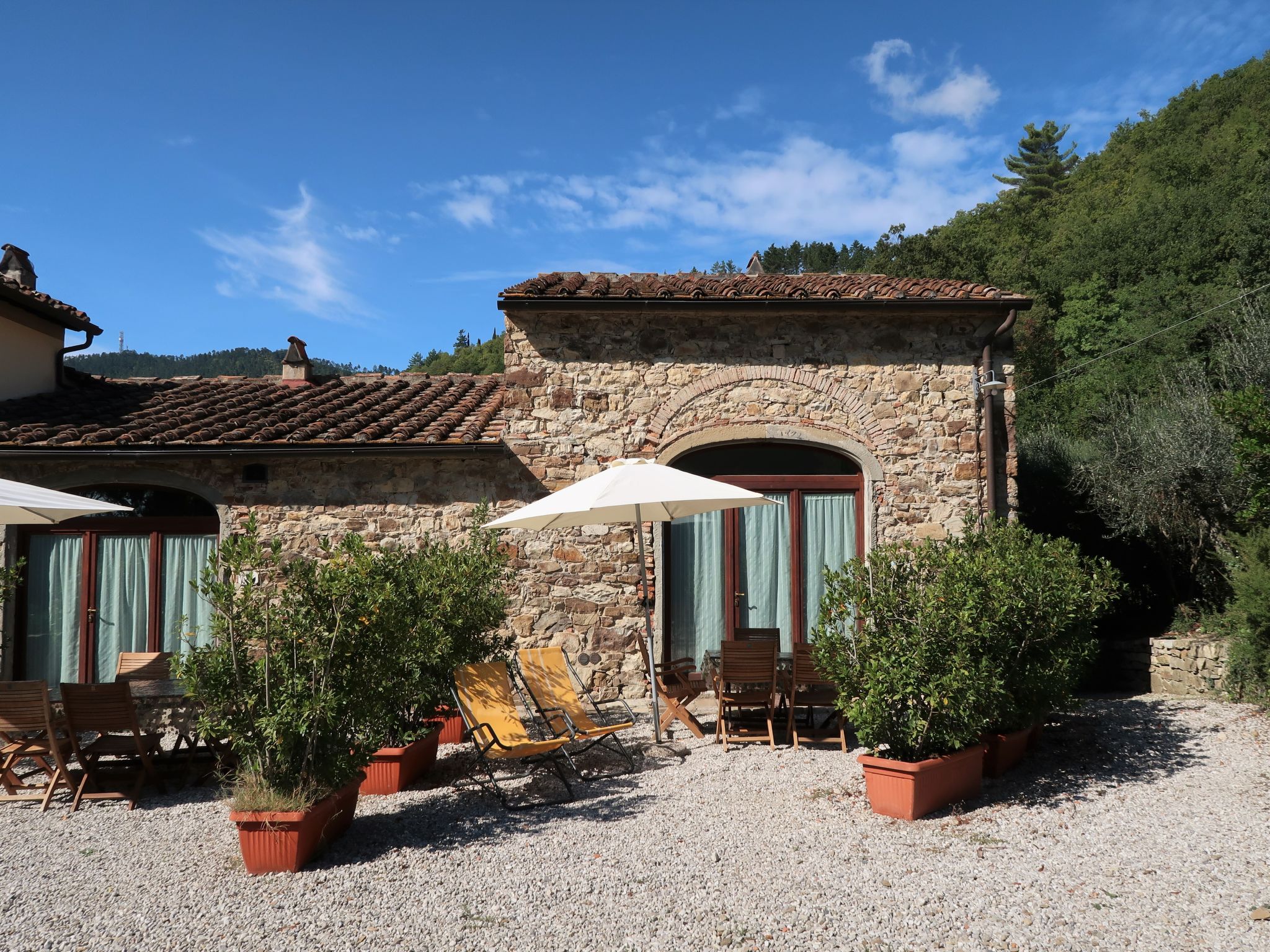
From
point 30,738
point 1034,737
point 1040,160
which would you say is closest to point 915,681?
point 1034,737

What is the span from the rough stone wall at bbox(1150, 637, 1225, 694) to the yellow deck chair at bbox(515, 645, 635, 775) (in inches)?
249

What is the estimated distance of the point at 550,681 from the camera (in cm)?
616

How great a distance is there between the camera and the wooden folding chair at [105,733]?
4.98 m

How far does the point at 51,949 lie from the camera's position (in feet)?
10.5

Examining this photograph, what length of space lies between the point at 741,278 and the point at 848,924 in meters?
7.22

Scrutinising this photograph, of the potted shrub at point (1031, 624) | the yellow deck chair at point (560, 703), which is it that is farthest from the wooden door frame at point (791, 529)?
the potted shrub at point (1031, 624)

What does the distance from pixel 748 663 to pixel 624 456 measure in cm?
284

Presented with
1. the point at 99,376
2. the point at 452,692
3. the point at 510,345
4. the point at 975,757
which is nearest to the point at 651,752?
the point at 452,692

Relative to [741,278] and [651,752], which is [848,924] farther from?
[741,278]

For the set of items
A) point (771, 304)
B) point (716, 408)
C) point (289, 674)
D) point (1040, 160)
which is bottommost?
point (289, 674)

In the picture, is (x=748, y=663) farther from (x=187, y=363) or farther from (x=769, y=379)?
(x=187, y=363)

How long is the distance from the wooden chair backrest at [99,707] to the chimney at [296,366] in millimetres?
6241

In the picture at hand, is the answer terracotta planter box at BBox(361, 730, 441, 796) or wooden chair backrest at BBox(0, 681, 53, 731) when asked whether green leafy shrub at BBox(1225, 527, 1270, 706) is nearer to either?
terracotta planter box at BBox(361, 730, 441, 796)

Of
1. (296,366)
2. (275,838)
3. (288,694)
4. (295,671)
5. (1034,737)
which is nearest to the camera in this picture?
(275,838)
